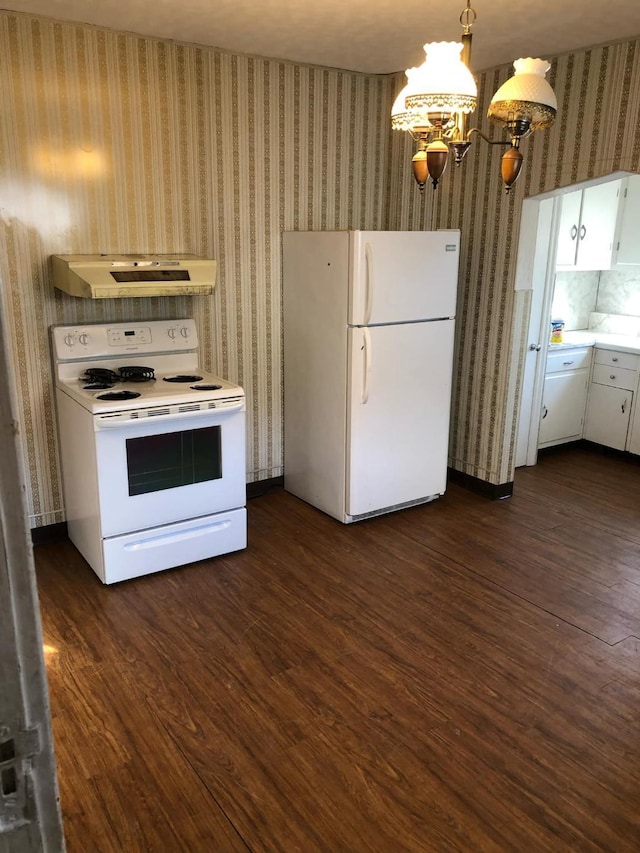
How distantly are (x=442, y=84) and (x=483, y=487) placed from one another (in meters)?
2.91

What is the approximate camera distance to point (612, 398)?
5.07m

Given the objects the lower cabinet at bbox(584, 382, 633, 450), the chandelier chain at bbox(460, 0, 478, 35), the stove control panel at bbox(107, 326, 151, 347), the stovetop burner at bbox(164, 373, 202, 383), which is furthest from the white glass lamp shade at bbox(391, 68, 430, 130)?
the lower cabinet at bbox(584, 382, 633, 450)

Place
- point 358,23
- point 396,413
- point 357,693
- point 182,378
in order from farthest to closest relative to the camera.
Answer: point 396,413 → point 182,378 → point 358,23 → point 357,693

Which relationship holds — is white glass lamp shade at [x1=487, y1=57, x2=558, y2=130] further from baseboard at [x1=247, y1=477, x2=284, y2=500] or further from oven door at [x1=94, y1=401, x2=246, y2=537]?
baseboard at [x1=247, y1=477, x2=284, y2=500]

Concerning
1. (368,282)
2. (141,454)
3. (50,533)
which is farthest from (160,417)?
(368,282)

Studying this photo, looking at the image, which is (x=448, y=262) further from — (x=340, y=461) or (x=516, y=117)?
(x=516, y=117)

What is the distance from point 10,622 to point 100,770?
71.7 inches

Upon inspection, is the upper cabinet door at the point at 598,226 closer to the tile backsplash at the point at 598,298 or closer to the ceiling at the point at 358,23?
the tile backsplash at the point at 598,298

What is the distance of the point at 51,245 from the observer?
3.38m

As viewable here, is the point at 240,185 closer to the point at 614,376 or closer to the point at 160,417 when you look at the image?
the point at 160,417

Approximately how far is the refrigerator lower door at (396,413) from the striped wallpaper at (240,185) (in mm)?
406

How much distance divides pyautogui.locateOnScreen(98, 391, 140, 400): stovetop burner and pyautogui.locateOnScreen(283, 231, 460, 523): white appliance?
1136 mm

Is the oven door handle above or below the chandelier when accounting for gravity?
below

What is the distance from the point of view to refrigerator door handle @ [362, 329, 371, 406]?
3643 mm
